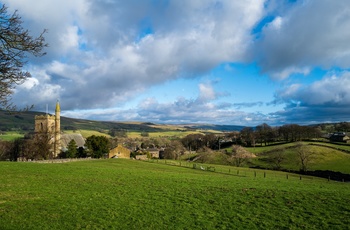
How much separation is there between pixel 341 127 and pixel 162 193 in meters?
204

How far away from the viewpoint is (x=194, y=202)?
53.0ft

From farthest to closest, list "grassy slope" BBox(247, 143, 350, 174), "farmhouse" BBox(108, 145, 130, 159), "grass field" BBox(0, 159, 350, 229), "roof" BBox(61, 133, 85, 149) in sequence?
"roof" BBox(61, 133, 85, 149) < "farmhouse" BBox(108, 145, 130, 159) < "grassy slope" BBox(247, 143, 350, 174) < "grass field" BBox(0, 159, 350, 229)

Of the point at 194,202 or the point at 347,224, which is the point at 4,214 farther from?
the point at 347,224

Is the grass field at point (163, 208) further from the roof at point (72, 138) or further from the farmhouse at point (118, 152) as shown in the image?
the roof at point (72, 138)

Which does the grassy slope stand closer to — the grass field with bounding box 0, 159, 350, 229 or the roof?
the grass field with bounding box 0, 159, 350, 229

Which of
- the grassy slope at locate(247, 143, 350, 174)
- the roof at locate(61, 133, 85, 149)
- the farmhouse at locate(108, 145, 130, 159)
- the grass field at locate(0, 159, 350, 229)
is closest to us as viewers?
the grass field at locate(0, 159, 350, 229)

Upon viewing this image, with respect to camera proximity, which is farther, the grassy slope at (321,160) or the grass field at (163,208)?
the grassy slope at (321,160)

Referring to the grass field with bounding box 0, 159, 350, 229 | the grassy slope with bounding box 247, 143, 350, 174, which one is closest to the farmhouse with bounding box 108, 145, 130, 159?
the grassy slope with bounding box 247, 143, 350, 174


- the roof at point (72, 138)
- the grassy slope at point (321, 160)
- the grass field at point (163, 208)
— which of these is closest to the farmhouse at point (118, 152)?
the roof at point (72, 138)

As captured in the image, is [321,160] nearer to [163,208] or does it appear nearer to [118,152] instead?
[118,152]

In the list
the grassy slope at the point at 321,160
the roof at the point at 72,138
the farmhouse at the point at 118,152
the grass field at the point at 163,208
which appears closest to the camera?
the grass field at the point at 163,208

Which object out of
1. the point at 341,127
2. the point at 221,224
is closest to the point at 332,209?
the point at 221,224

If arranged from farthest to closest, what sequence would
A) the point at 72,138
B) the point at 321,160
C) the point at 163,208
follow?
the point at 72,138 < the point at 321,160 < the point at 163,208

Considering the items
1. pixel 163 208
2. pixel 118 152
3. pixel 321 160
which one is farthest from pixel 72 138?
pixel 163 208
